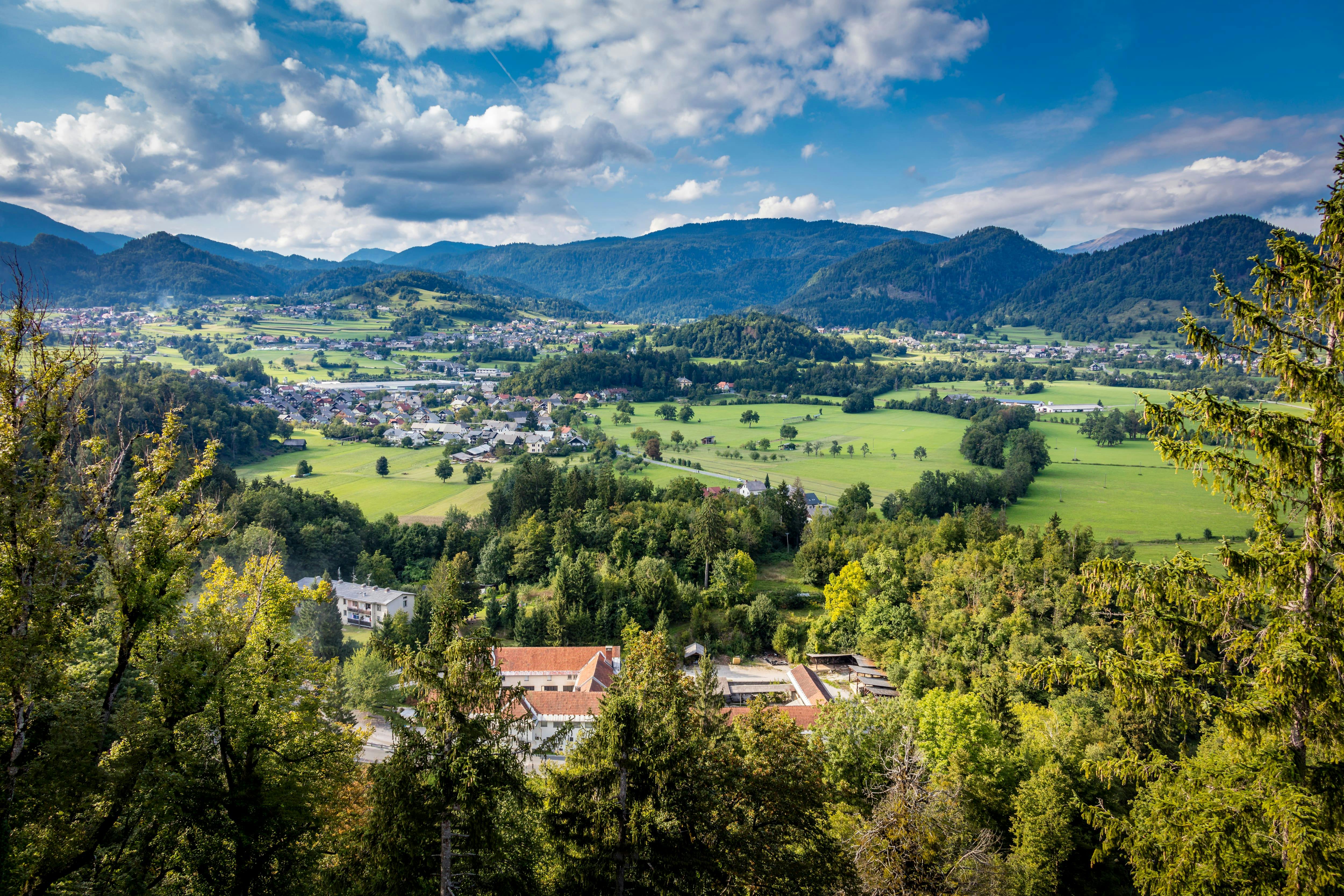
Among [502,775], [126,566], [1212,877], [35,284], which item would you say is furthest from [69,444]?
[1212,877]

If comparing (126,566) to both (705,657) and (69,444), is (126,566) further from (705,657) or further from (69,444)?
(705,657)

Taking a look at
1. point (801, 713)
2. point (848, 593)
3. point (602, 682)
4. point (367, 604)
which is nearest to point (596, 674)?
point (602, 682)

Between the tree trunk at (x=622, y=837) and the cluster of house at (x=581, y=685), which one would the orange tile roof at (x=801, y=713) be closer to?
the cluster of house at (x=581, y=685)

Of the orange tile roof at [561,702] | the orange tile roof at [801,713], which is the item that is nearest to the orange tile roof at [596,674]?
the orange tile roof at [561,702]

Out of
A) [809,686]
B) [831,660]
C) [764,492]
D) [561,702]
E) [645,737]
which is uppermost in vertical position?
[645,737]

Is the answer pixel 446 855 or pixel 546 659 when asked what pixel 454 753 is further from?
pixel 546 659
